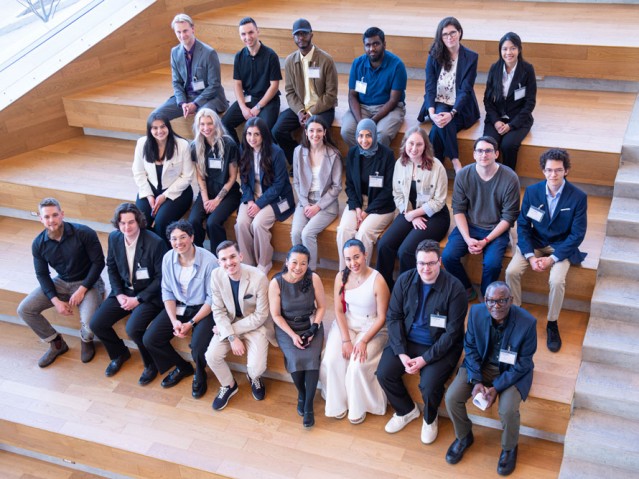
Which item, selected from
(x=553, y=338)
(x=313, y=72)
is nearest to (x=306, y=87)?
(x=313, y=72)

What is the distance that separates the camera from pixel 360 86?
496 cm

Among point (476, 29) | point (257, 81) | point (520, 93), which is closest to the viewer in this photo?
point (520, 93)

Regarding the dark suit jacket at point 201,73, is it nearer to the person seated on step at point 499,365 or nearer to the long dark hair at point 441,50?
the long dark hair at point 441,50

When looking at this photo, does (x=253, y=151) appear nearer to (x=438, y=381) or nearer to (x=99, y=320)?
(x=99, y=320)

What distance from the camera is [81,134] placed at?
6.28 meters

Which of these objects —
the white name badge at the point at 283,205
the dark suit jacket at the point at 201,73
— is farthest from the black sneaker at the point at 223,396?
the dark suit jacket at the point at 201,73

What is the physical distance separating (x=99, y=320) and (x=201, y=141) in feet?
4.58

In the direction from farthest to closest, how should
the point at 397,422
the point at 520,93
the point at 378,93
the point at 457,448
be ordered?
the point at 378,93
the point at 520,93
the point at 397,422
the point at 457,448

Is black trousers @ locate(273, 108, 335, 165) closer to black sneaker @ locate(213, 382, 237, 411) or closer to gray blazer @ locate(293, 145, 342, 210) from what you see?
gray blazer @ locate(293, 145, 342, 210)

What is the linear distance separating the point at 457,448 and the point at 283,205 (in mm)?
1973

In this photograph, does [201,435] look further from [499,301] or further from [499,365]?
[499,301]

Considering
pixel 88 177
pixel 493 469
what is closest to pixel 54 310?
pixel 88 177

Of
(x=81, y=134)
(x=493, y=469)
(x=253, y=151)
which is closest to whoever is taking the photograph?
(x=493, y=469)

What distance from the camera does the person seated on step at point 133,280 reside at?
176 inches
